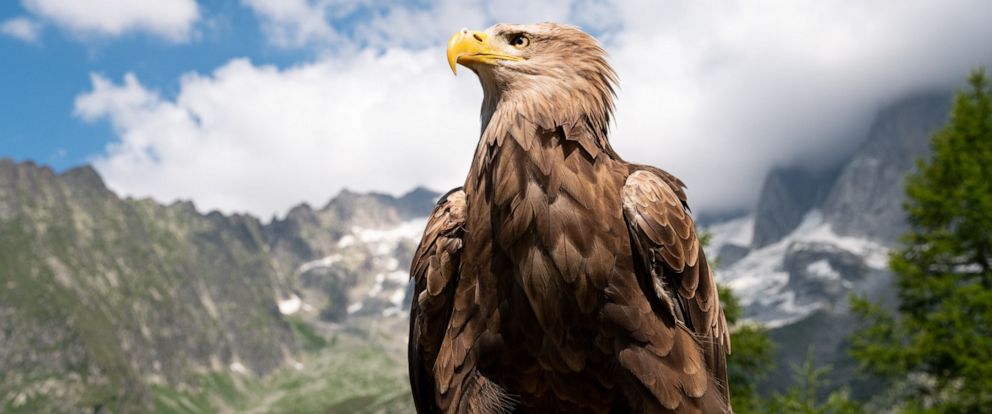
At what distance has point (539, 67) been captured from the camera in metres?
4.44

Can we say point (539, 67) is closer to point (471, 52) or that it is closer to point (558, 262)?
point (471, 52)

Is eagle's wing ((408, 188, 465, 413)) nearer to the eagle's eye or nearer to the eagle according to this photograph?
the eagle

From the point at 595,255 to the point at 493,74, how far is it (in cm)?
132

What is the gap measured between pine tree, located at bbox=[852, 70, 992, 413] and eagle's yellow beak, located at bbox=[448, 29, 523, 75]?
12309mm

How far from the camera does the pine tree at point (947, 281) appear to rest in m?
13.5

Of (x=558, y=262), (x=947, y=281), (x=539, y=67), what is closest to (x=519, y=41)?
(x=539, y=67)

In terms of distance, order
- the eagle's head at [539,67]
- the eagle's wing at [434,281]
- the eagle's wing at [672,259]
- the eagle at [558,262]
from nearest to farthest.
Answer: the eagle at [558,262]
the eagle's wing at [672,259]
the eagle's head at [539,67]
the eagle's wing at [434,281]

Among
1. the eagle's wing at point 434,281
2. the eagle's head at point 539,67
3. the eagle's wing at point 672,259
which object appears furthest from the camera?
the eagle's wing at point 434,281

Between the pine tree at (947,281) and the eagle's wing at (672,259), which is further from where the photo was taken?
the pine tree at (947,281)

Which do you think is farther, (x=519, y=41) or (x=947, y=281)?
(x=947, y=281)

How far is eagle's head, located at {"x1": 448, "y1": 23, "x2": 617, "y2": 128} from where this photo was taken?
14.3 feet

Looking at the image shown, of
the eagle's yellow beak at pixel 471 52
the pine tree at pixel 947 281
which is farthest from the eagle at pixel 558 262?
the pine tree at pixel 947 281

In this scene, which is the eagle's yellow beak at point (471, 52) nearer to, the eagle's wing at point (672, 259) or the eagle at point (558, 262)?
the eagle at point (558, 262)

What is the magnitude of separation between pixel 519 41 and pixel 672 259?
65.4 inches
